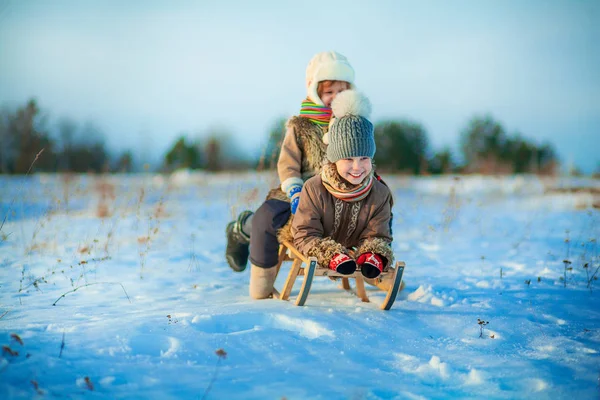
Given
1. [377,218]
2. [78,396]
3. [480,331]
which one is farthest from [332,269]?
[78,396]

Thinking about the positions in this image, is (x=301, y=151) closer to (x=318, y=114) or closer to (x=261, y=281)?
(x=318, y=114)

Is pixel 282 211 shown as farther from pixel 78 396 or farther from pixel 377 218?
pixel 78 396

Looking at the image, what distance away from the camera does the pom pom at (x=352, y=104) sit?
3150mm

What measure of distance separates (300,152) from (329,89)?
550 mm

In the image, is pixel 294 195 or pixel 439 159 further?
pixel 439 159

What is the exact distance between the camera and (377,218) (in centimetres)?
320

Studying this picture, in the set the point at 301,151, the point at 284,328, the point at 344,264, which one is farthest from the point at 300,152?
the point at 284,328

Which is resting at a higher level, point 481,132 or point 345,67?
point 481,132

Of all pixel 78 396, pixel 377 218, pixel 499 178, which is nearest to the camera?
pixel 78 396

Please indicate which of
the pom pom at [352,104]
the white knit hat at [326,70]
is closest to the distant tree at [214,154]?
the white knit hat at [326,70]

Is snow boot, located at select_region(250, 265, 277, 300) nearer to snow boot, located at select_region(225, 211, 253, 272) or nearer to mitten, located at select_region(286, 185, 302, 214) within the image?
mitten, located at select_region(286, 185, 302, 214)

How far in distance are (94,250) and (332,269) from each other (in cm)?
322

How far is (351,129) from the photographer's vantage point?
3057 mm

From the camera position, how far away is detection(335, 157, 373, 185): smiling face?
10.0 ft
